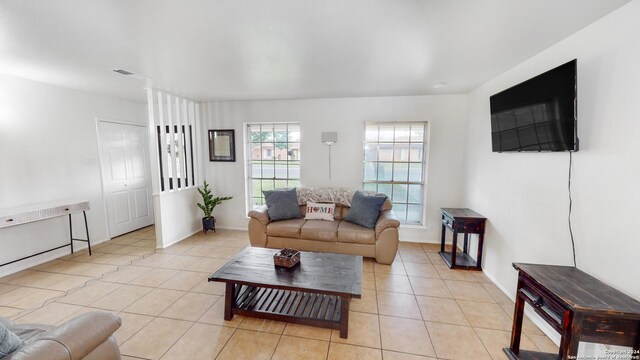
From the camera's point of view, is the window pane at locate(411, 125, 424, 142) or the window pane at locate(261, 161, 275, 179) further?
the window pane at locate(261, 161, 275, 179)

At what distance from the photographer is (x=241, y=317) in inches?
89.0

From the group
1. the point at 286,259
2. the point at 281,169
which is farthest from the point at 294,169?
the point at 286,259

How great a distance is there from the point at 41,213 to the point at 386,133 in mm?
4852

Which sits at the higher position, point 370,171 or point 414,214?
point 370,171

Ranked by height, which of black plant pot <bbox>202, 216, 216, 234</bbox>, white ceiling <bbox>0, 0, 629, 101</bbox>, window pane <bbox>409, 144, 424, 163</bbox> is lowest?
black plant pot <bbox>202, 216, 216, 234</bbox>

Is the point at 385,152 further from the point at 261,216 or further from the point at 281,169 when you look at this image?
the point at 261,216

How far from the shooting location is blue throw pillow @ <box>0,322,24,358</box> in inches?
41.4

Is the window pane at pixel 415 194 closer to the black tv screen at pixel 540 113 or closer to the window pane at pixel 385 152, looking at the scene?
the window pane at pixel 385 152

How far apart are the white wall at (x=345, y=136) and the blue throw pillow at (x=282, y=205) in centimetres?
62

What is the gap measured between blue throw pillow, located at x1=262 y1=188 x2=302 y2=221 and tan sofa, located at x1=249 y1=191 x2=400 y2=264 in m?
0.09

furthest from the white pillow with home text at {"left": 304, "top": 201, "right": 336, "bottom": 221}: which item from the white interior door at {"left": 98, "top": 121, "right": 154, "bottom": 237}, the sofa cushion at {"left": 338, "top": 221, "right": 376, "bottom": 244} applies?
the white interior door at {"left": 98, "top": 121, "right": 154, "bottom": 237}

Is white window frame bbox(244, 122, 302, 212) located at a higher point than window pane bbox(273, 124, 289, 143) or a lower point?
lower

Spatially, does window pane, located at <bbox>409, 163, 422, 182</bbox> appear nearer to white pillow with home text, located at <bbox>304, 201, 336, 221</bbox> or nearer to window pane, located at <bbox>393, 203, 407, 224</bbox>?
window pane, located at <bbox>393, 203, 407, 224</bbox>

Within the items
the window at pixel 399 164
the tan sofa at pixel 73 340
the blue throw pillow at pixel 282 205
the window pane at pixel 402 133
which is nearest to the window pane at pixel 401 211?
the window at pixel 399 164
